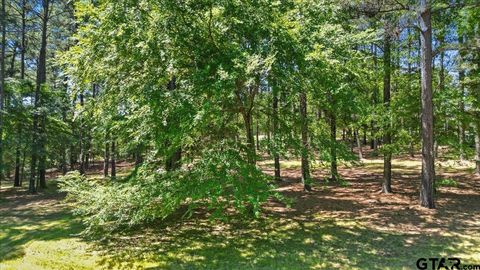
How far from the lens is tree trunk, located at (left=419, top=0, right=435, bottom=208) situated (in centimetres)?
1013

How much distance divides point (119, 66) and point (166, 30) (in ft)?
5.50

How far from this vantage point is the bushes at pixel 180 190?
715 cm

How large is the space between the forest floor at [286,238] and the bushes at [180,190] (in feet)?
2.99

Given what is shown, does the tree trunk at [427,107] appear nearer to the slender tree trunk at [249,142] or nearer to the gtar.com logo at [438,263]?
the gtar.com logo at [438,263]

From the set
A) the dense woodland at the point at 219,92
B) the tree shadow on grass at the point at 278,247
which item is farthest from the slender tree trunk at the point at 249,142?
the tree shadow on grass at the point at 278,247

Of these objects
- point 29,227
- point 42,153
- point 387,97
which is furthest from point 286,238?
point 42,153

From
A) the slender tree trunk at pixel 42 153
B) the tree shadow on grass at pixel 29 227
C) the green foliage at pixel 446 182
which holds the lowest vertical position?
the tree shadow on grass at pixel 29 227

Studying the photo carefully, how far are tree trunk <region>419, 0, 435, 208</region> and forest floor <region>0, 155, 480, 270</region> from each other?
60 centimetres

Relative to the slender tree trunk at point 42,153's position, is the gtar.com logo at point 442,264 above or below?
below

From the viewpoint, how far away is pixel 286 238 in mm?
8367

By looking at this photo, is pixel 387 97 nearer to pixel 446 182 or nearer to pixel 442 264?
pixel 446 182

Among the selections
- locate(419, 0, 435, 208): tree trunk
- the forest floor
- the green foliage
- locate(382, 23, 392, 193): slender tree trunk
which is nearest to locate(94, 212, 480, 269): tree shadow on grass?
the forest floor

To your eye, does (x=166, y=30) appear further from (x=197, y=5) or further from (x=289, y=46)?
(x=289, y=46)

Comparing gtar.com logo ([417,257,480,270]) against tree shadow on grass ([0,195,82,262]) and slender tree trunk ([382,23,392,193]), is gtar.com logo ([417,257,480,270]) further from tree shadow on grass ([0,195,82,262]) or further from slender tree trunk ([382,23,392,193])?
tree shadow on grass ([0,195,82,262])
